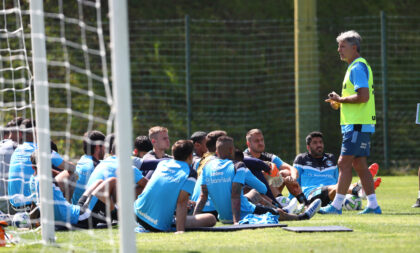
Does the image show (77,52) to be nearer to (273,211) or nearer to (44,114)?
(273,211)

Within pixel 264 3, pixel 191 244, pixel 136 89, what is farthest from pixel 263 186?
pixel 264 3

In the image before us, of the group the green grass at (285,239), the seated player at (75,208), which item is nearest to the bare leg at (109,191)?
the seated player at (75,208)

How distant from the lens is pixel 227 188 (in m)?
8.02

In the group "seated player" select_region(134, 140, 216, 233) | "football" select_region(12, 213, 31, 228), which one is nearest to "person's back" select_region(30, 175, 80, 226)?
"football" select_region(12, 213, 31, 228)

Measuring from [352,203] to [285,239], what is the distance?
9.91 feet

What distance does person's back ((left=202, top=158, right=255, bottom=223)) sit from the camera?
794 cm

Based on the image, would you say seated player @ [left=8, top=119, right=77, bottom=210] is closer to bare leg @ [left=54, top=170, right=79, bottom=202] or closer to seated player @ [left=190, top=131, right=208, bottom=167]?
bare leg @ [left=54, top=170, right=79, bottom=202]

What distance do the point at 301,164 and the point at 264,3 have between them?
392 inches

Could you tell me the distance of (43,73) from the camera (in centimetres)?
641

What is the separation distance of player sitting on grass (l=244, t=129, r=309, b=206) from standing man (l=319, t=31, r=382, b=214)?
0.66 meters

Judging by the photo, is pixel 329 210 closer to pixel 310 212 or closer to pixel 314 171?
pixel 310 212

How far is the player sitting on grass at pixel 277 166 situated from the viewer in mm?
9148

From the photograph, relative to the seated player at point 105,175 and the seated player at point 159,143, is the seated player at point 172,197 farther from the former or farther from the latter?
the seated player at point 159,143

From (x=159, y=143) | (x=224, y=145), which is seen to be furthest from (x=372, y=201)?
(x=159, y=143)
